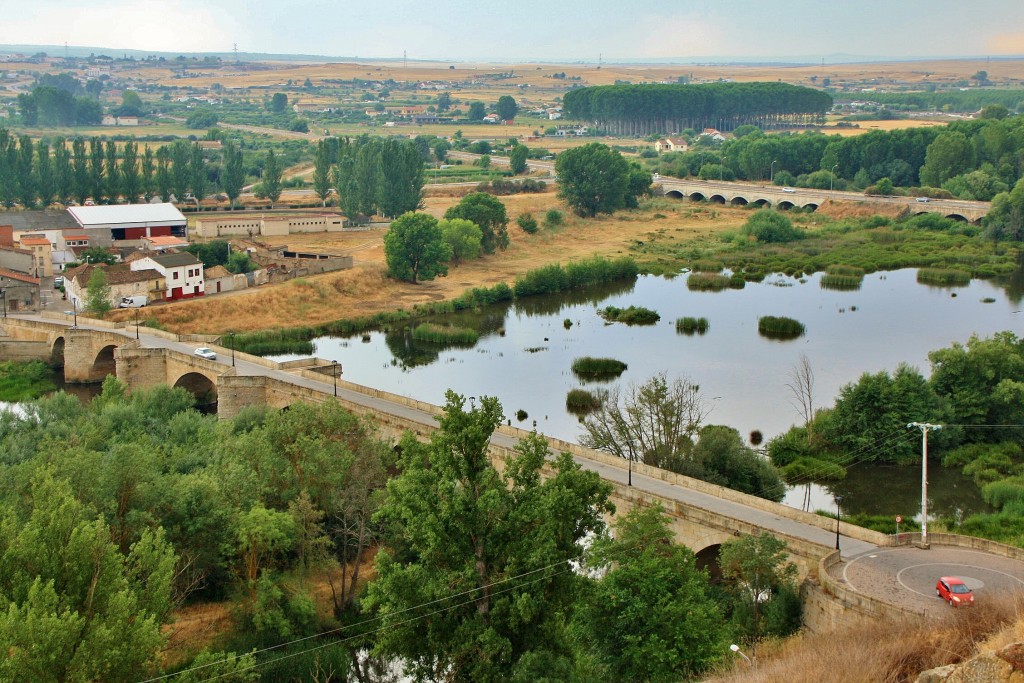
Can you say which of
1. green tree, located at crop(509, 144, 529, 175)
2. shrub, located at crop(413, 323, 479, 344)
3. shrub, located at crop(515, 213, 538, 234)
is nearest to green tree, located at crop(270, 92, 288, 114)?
green tree, located at crop(509, 144, 529, 175)

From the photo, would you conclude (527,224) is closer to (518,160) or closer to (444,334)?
(518,160)

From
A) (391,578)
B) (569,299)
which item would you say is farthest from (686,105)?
(391,578)

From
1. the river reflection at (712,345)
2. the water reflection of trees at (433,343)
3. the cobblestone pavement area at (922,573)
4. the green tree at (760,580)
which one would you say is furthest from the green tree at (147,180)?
the cobblestone pavement area at (922,573)

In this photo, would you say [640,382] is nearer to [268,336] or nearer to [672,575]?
[268,336]

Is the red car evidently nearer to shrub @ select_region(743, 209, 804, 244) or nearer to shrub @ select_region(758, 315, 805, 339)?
shrub @ select_region(758, 315, 805, 339)

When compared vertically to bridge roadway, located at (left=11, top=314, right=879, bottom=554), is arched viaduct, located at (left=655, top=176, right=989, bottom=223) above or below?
above
